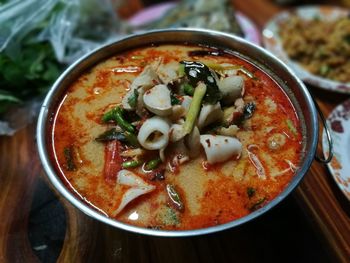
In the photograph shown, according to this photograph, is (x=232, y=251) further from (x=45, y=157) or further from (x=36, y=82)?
(x=36, y=82)

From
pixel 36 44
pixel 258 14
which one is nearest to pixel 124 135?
pixel 36 44

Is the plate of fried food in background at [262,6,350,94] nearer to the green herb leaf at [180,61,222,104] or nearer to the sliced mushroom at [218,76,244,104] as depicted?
the sliced mushroom at [218,76,244,104]

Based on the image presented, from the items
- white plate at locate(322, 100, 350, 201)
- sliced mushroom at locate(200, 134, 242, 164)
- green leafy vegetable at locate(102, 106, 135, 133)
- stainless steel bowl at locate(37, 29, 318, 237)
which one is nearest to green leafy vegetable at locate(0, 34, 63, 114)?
stainless steel bowl at locate(37, 29, 318, 237)

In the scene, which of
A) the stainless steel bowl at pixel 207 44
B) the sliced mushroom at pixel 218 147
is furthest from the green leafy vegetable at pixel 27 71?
the sliced mushroom at pixel 218 147

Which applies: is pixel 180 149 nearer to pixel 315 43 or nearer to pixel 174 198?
pixel 174 198

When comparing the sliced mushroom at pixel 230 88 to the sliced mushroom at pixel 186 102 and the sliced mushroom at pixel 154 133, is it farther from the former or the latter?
the sliced mushroom at pixel 154 133

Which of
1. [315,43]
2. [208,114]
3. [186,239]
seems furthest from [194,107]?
[315,43]
